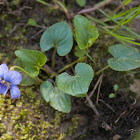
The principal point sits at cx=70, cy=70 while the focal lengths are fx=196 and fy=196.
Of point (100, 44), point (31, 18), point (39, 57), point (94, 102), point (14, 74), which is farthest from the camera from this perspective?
point (31, 18)

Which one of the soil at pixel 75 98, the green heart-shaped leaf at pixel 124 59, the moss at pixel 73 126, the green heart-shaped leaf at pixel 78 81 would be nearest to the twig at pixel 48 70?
the soil at pixel 75 98

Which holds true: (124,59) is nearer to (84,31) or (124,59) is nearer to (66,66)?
(84,31)

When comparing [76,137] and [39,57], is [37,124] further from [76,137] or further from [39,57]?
[39,57]

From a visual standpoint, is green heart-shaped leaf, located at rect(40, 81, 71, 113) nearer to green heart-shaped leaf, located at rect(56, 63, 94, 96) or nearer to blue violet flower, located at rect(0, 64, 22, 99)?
green heart-shaped leaf, located at rect(56, 63, 94, 96)

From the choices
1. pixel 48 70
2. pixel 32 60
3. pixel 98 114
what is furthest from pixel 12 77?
pixel 98 114

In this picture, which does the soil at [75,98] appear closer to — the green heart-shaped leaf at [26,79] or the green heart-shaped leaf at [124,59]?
the green heart-shaped leaf at [26,79]

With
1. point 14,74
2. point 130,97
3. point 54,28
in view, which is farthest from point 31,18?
point 130,97
